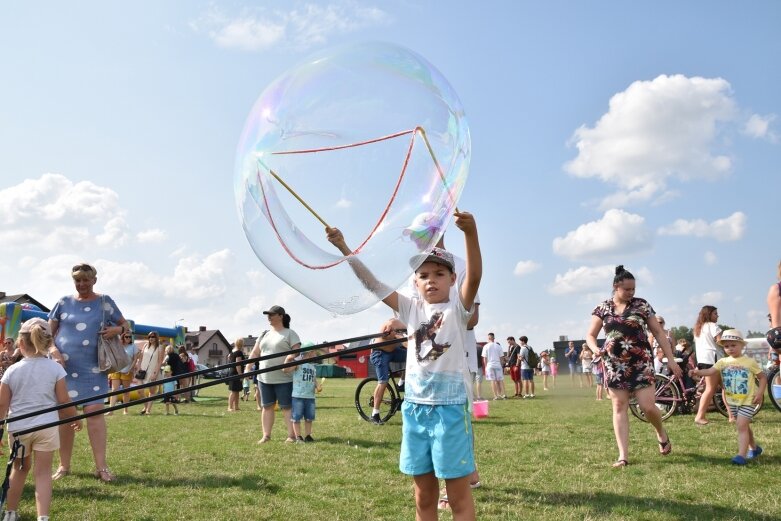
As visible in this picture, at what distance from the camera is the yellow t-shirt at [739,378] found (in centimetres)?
653

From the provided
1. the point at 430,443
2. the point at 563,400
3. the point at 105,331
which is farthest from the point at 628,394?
the point at 105,331

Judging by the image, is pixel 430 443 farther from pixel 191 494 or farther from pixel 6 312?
pixel 6 312

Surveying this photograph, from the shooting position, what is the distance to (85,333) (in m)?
5.65

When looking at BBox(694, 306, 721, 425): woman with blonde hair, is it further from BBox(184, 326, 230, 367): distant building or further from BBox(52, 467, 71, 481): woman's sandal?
BBox(184, 326, 230, 367): distant building

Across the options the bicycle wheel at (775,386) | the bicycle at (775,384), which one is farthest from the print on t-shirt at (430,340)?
the bicycle wheel at (775,386)

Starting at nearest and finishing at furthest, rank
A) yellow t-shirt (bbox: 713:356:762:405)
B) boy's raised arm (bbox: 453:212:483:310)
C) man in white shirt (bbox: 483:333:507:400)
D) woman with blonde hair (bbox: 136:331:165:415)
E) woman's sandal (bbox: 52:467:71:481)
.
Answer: boy's raised arm (bbox: 453:212:483:310), woman's sandal (bbox: 52:467:71:481), yellow t-shirt (bbox: 713:356:762:405), woman with blonde hair (bbox: 136:331:165:415), man in white shirt (bbox: 483:333:507:400)

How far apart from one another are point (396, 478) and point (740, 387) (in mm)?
3842

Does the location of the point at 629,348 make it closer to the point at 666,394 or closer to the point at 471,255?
the point at 471,255

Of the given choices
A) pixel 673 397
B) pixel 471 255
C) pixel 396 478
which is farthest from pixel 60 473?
pixel 673 397

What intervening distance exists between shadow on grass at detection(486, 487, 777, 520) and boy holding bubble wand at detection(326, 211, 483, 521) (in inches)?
66.5

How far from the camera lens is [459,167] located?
3.25 metres

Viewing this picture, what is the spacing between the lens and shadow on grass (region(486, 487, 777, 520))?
4379 mm

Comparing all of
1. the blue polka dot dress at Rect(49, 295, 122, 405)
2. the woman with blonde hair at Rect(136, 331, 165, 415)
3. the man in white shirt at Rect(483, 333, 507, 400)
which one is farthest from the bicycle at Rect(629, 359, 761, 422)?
the woman with blonde hair at Rect(136, 331, 165, 415)

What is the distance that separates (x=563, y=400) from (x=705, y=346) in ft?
17.2
